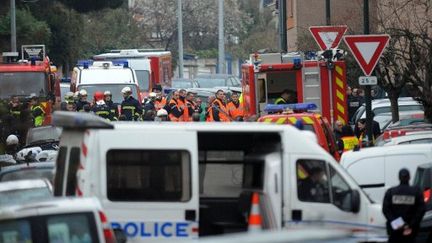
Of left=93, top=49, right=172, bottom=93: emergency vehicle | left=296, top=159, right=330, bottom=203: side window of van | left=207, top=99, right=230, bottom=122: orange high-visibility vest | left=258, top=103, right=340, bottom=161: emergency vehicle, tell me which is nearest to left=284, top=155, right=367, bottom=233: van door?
left=296, top=159, right=330, bottom=203: side window of van

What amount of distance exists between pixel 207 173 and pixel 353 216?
1.74m

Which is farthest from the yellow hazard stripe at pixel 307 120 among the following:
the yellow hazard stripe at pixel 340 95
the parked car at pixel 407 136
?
the yellow hazard stripe at pixel 340 95

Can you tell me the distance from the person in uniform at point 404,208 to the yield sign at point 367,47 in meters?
7.01

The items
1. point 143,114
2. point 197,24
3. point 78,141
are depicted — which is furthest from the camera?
point 197,24

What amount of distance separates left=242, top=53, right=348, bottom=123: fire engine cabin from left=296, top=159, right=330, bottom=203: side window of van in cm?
1172

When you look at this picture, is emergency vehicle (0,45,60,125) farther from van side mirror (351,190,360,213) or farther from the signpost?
van side mirror (351,190,360,213)

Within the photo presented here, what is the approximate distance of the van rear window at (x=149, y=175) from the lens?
12.1 m

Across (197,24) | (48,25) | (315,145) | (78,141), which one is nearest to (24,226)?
(78,141)

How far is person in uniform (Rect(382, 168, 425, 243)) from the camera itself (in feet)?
44.1

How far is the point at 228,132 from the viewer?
1245 centimetres

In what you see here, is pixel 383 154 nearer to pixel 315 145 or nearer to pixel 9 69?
pixel 315 145

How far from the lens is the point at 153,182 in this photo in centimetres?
1219

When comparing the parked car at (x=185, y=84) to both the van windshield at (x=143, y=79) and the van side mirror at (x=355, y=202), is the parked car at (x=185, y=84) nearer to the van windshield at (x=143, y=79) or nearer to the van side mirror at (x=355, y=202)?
the van windshield at (x=143, y=79)

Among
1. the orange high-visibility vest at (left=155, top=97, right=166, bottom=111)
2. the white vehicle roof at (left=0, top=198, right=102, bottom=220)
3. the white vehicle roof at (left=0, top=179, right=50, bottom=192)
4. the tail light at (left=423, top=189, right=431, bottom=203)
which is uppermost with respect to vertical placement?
the orange high-visibility vest at (left=155, top=97, right=166, bottom=111)
